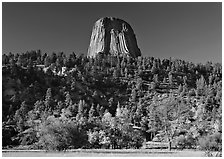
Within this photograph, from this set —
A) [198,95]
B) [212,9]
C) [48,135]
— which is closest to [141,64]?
[198,95]

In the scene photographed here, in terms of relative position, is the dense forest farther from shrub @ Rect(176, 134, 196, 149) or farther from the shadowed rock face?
the shadowed rock face

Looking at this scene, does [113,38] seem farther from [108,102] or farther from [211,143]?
[211,143]

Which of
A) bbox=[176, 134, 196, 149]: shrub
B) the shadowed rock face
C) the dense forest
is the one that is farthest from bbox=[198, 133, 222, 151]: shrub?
the shadowed rock face

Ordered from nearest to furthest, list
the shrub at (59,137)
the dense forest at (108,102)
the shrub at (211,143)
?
the shrub at (59,137), the shrub at (211,143), the dense forest at (108,102)

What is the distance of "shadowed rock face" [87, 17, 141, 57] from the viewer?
3878 inches

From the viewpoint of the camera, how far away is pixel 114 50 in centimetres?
9862

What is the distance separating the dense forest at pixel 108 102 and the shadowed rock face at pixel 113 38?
1275 inches

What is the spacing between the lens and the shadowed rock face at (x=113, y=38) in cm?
9850

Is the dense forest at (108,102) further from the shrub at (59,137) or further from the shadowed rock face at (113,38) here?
the shadowed rock face at (113,38)

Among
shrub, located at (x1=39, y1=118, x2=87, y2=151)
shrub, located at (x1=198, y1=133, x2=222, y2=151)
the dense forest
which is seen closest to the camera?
shrub, located at (x1=39, y1=118, x2=87, y2=151)

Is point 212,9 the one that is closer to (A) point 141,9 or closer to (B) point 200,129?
(A) point 141,9

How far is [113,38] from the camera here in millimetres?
103062

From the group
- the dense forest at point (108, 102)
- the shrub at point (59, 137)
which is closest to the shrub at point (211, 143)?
the dense forest at point (108, 102)

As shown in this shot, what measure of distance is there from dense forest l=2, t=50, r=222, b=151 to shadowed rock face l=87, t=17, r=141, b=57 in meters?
32.4
